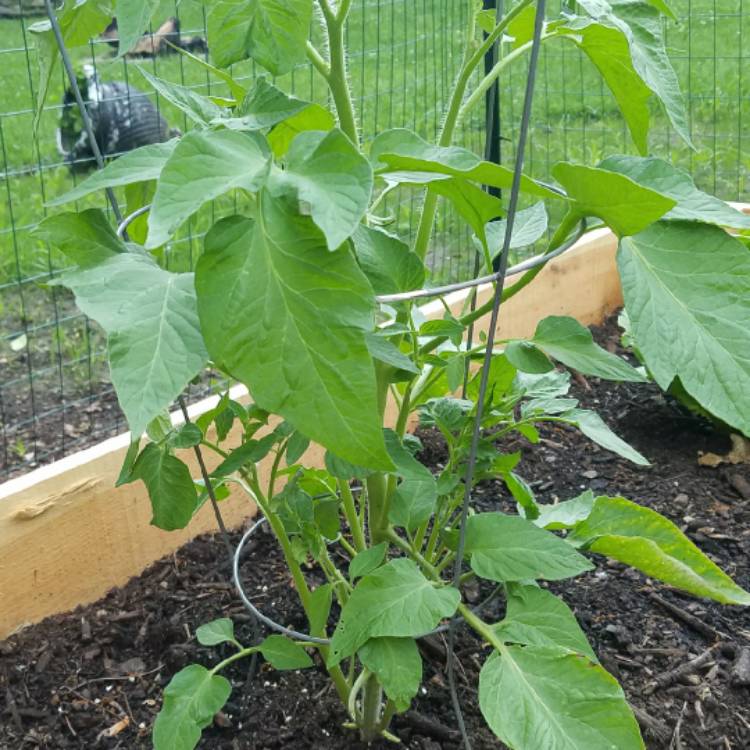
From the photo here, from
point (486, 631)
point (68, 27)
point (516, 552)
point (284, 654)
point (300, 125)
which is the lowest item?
point (284, 654)

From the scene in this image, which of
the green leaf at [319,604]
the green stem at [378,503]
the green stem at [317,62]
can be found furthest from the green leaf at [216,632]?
the green stem at [317,62]

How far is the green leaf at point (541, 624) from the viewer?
1.25 metres

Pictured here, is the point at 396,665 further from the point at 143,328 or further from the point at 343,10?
the point at 343,10

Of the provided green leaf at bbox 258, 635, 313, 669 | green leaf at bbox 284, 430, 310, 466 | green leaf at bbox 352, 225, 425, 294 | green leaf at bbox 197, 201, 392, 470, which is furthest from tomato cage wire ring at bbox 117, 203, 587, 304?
green leaf at bbox 258, 635, 313, 669

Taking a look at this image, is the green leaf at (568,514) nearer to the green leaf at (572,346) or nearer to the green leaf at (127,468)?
the green leaf at (572,346)

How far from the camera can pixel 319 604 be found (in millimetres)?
1366

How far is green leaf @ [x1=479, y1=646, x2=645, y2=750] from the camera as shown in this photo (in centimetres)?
115

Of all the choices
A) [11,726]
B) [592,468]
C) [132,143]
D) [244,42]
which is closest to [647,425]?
[592,468]

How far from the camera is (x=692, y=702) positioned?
1.69m

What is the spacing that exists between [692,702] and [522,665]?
0.60 m

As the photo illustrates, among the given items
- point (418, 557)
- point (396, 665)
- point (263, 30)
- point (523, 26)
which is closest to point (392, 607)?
point (396, 665)

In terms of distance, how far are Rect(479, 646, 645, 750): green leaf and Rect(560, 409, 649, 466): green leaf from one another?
320 mm

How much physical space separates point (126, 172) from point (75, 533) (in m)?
1.10

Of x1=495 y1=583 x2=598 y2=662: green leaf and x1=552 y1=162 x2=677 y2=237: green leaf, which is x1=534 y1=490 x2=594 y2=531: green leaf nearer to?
x1=495 y1=583 x2=598 y2=662: green leaf
